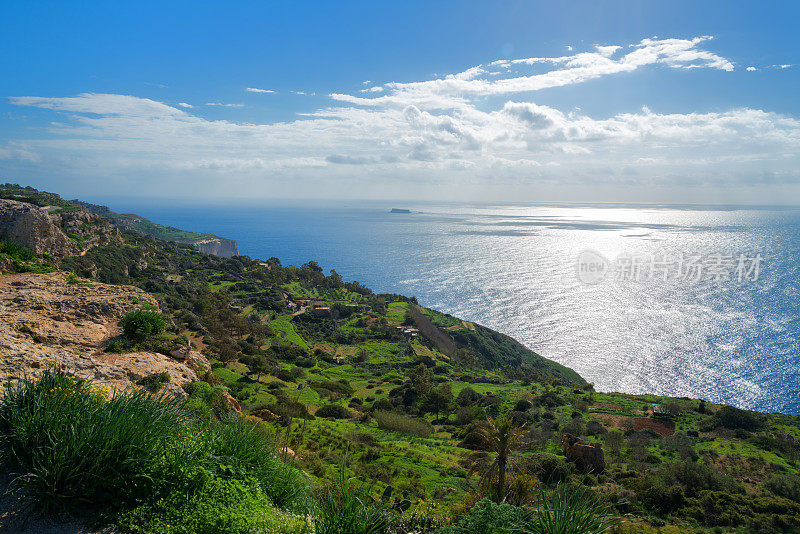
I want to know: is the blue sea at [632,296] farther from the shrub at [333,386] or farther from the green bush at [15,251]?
the green bush at [15,251]

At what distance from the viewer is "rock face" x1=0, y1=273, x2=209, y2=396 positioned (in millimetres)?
9250

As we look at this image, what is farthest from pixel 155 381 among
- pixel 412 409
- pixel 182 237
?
pixel 182 237

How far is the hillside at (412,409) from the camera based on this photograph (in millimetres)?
13266

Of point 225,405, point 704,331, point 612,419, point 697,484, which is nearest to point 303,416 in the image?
point 225,405

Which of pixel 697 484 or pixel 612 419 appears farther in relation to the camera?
pixel 612 419

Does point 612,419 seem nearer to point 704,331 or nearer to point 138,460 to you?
point 138,460

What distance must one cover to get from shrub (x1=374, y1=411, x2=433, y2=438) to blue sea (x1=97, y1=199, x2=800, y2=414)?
4587cm

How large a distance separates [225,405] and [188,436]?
593 cm

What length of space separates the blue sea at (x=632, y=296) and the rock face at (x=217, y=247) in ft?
60.7

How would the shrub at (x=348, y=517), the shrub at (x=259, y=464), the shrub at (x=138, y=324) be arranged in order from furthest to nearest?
1. the shrub at (x=138, y=324)
2. the shrub at (x=259, y=464)
3. the shrub at (x=348, y=517)

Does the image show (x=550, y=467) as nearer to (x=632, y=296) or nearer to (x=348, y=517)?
(x=348, y=517)

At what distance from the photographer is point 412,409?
118 ft

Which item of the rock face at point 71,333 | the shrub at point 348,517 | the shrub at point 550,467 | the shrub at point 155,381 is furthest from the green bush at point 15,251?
the shrub at point 550,467

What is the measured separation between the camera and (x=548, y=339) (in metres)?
81.5
